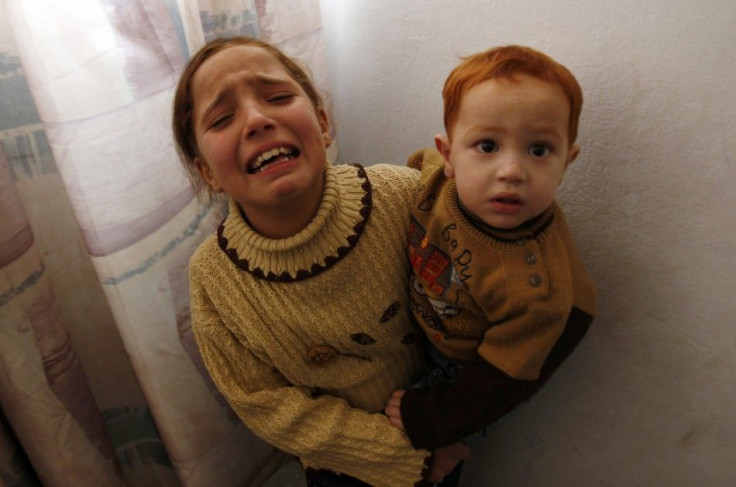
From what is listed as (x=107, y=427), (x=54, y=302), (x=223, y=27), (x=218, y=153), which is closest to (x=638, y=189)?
(x=218, y=153)

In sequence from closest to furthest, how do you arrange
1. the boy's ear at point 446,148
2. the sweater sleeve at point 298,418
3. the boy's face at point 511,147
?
the boy's face at point 511,147 < the boy's ear at point 446,148 < the sweater sleeve at point 298,418

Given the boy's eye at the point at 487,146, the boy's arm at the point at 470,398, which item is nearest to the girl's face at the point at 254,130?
the boy's eye at the point at 487,146

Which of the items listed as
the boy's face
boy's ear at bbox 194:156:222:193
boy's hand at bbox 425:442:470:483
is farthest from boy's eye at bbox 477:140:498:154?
boy's hand at bbox 425:442:470:483

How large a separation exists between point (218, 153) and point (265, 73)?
0.12 metres

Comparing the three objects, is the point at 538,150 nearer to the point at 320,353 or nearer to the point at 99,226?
the point at 320,353

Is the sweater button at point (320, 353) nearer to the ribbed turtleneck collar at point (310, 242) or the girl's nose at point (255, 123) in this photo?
the ribbed turtleneck collar at point (310, 242)

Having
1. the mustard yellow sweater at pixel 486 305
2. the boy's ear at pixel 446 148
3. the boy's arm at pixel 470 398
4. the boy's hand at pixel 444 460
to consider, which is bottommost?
the boy's hand at pixel 444 460

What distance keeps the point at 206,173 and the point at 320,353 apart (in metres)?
0.30

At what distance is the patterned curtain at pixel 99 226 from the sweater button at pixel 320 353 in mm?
274

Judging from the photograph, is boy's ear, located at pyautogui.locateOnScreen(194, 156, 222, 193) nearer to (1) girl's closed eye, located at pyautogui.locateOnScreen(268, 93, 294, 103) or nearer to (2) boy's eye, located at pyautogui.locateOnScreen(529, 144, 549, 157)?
(1) girl's closed eye, located at pyautogui.locateOnScreen(268, 93, 294, 103)

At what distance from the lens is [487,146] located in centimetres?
54

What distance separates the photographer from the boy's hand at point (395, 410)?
0.74m

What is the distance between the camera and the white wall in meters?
0.53

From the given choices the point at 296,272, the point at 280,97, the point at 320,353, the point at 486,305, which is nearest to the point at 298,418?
the point at 320,353
